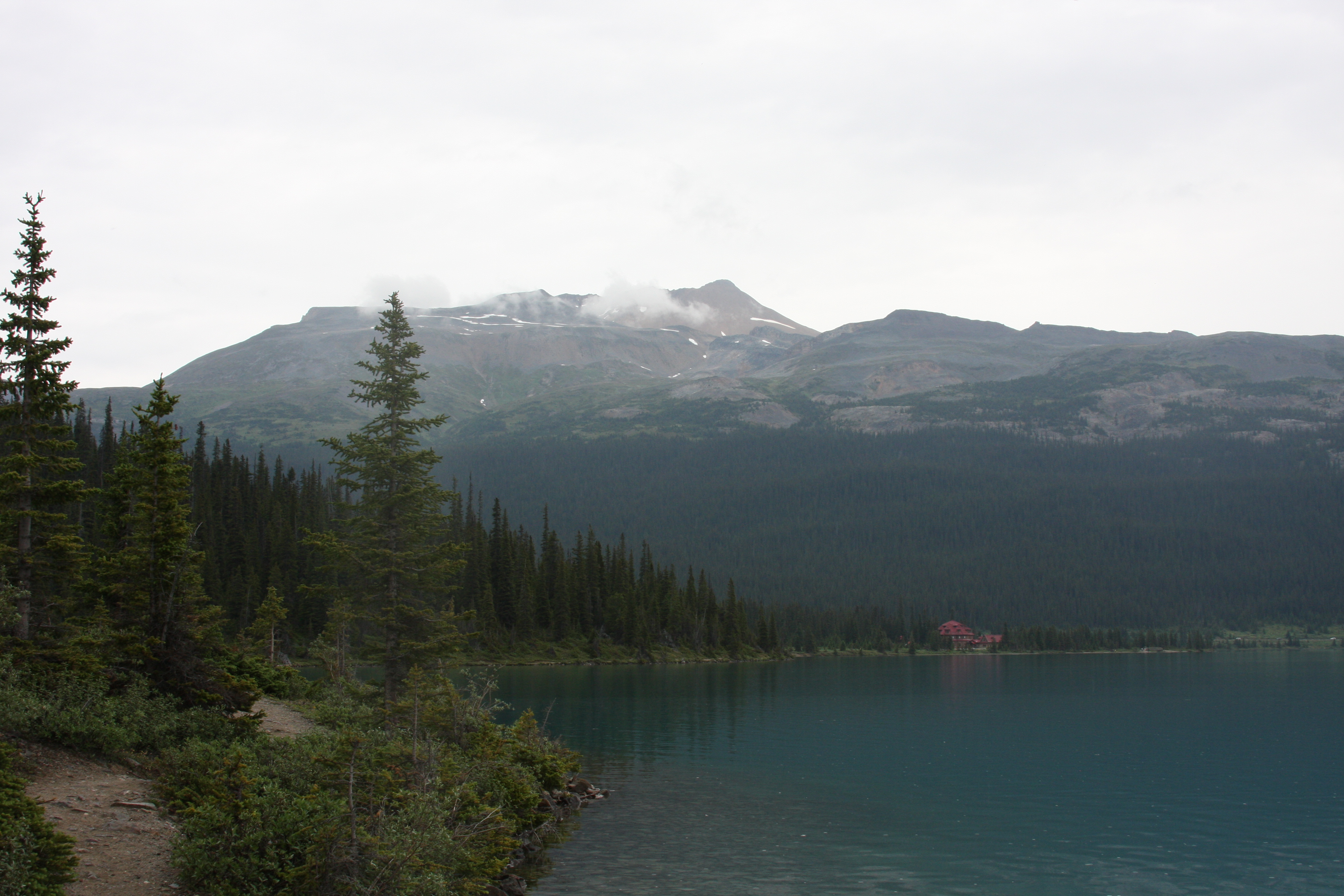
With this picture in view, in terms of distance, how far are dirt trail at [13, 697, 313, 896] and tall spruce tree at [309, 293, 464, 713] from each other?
12262mm

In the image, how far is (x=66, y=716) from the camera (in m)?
25.2

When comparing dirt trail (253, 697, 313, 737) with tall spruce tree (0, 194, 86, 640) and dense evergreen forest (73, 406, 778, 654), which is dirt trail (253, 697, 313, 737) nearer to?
tall spruce tree (0, 194, 86, 640)

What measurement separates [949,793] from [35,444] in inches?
1637

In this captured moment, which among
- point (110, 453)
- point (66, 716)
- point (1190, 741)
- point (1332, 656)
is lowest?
point (1332, 656)

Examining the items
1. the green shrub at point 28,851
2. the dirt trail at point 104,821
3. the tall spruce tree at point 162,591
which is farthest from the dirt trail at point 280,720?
the green shrub at point 28,851

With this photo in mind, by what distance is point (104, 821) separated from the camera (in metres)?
22.1

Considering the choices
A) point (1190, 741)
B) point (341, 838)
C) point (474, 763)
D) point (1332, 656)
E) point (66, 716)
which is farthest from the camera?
point (1332, 656)

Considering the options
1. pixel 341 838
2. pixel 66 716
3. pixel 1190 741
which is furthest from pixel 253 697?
pixel 1190 741

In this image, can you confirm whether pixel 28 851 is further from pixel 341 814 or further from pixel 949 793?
pixel 949 793

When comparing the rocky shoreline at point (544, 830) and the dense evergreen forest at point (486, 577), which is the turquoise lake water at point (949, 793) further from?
the dense evergreen forest at point (486, 577)

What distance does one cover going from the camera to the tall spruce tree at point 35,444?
2894 centimetres

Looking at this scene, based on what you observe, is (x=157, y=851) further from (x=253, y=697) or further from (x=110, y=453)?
(x=110, y=453)

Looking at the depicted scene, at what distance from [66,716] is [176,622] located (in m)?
6.29

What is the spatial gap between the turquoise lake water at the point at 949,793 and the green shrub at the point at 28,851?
14.9m
